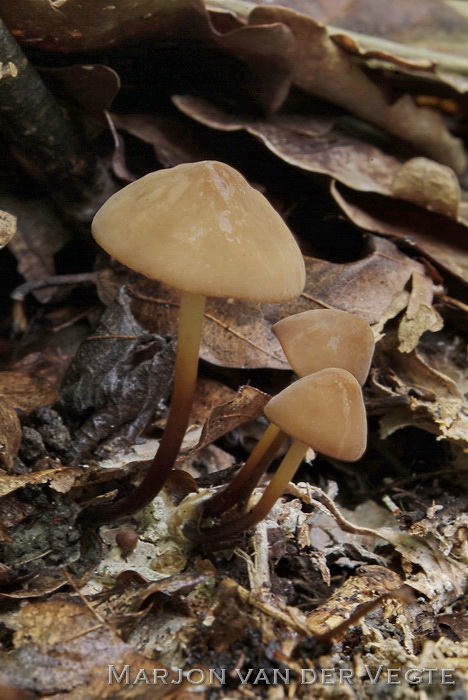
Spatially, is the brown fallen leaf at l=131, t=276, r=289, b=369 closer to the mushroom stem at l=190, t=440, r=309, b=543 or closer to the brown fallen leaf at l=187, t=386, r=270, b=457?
the brown fallen leaf at l=187, t=386, r=270, b=457

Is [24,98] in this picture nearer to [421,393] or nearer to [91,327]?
[91,327]

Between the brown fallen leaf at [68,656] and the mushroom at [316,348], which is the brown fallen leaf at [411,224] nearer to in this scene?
the mushroom at [316,348]

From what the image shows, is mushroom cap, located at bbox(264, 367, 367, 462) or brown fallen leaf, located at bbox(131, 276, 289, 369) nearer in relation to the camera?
mushroom cap, located at bbox(264, 367, 367, 462)

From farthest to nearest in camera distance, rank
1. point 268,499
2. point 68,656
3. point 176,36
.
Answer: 1. point 176,36
2. point 268,499
3. point 68,656

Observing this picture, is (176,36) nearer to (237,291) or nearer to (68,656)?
(237,291)

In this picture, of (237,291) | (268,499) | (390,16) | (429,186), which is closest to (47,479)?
(268,499)

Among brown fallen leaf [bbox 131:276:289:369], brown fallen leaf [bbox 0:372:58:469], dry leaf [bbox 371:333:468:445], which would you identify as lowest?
dry leaf [bbox 371:333:468:445]

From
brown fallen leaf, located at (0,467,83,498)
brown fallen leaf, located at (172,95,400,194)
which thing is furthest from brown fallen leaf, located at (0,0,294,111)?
brown fallen leaf, located at (0,467,83,498)

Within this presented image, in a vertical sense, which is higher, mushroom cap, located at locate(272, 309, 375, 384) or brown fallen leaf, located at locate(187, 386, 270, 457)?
mushroom cap, located at locate(272, 309, 375, 384)
